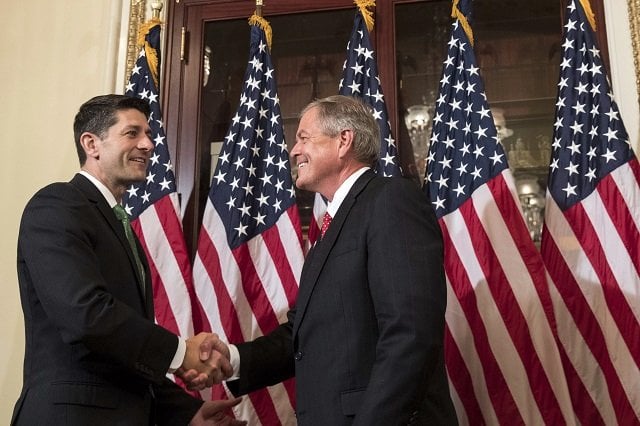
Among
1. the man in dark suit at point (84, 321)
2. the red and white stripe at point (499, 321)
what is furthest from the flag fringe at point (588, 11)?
the man in dark suit at point (84, 321)

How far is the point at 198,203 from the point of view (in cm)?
361

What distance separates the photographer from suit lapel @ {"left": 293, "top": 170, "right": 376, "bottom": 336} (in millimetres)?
2117

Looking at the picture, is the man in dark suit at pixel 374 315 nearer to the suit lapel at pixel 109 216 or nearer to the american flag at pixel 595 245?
the suit lapel at pixel 109 216

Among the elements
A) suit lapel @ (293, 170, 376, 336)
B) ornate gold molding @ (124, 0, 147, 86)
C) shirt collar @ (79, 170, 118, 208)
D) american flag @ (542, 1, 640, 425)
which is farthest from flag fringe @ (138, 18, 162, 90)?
american flag @ (542, 1, 640, 425)

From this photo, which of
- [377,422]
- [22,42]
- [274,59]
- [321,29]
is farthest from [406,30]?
[377,422]

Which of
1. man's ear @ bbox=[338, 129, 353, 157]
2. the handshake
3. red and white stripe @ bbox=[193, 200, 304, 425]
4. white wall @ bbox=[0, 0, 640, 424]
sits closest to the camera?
the handshake

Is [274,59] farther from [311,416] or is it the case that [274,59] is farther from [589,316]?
[311,416]

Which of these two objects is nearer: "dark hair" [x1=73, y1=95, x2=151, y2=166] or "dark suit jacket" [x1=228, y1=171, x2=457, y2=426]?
"dark suit jacket" [x1=228, y1=171, x2=457, y2=426]

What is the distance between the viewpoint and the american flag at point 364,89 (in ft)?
10.5

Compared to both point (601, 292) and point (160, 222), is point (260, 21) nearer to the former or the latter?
point (160, 222)

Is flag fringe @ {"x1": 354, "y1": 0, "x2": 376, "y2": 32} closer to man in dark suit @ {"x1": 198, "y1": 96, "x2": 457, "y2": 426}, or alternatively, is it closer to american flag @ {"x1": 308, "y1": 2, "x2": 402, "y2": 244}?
american flag @ {"x1": 308, "y1": 2, "x2": 402, "y2": 244}

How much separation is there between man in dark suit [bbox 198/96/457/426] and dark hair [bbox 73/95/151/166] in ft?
2.72

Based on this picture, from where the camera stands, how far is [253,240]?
129 inches

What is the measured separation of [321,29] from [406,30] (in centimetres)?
47
